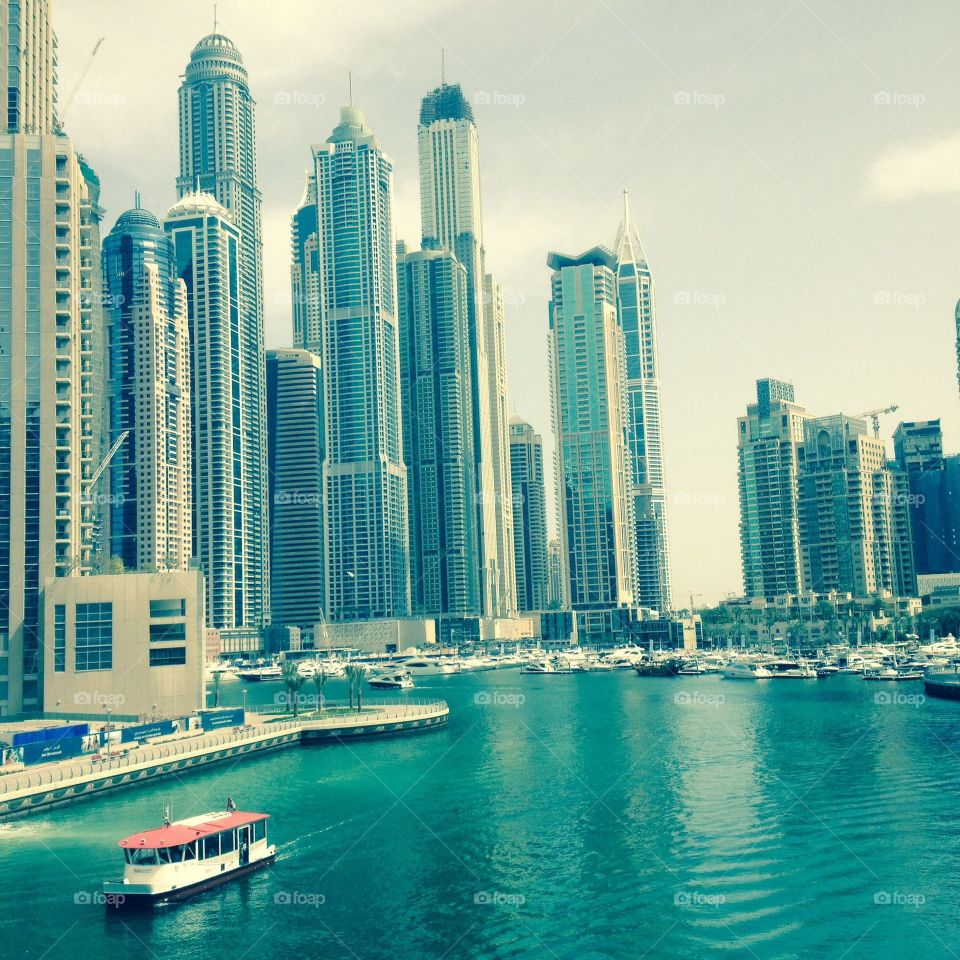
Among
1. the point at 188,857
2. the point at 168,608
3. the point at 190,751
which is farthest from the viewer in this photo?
the point at 168,608

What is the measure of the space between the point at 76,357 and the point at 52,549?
23.8 m

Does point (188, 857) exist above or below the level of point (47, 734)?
below

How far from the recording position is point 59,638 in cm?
11369

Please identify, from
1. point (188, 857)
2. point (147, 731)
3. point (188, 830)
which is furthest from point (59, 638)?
point (188, 857)

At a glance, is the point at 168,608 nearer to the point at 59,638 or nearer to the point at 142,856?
the point at 59,638

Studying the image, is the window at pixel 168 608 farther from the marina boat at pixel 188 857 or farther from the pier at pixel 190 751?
the marina boat at pixel 188 857

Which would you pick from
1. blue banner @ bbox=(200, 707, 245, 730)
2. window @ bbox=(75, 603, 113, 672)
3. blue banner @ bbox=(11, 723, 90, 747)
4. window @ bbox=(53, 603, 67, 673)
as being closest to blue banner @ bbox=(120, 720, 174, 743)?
blue banner @ bbox=(11, 723, 90, 747)

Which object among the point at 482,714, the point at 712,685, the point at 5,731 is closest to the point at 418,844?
the point at 5,731

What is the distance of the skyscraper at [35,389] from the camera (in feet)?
386

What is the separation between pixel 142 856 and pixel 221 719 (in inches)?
2206

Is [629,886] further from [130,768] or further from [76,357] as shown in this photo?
[76,357]

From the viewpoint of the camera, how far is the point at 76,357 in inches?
4980

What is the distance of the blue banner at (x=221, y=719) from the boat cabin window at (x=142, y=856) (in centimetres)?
5393

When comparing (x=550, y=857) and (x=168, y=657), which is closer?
(x=550, y=857)
